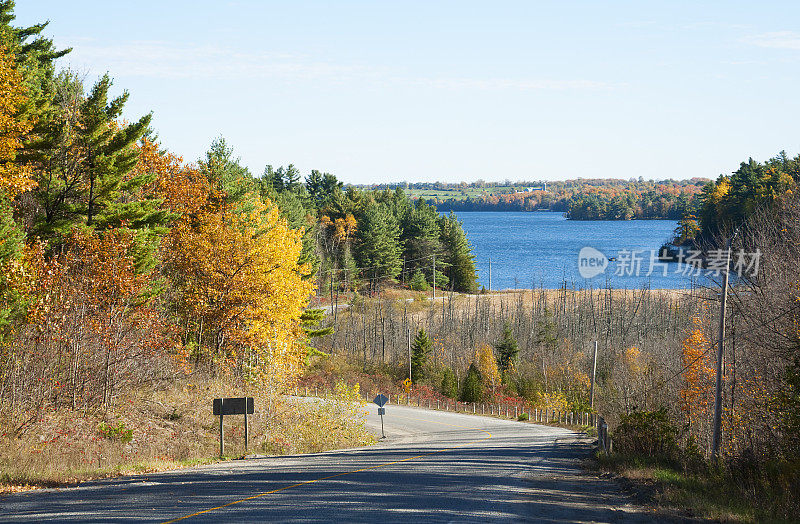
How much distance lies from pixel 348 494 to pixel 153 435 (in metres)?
13.4

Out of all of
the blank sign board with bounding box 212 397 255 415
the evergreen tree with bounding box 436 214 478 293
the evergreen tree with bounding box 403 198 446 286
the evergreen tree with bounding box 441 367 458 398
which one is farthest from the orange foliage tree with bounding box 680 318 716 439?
the evergreen tree with bounding box 436 214 478 293

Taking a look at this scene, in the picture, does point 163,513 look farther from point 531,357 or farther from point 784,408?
point 531,357

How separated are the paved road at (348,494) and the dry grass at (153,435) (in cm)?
166

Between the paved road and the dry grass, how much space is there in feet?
5.45

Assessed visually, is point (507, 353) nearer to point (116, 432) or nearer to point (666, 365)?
point (666, 365)

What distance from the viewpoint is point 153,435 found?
26797 mm

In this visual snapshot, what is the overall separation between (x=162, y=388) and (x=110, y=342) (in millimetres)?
6309

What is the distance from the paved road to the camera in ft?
44.0

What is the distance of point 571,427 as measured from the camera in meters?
51.7

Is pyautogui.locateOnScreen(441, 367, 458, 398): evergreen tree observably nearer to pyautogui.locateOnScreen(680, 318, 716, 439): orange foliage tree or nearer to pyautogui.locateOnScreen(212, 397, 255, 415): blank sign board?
pyautogui.locateOnScreen(680, 318, 716, 439): orange foliage tree

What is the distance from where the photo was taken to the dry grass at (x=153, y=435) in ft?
62.3

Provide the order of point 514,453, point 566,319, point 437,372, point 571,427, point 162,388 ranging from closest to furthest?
point 514,453 < point 162,388 < point 571,427 < point 437,372 < point 566,319

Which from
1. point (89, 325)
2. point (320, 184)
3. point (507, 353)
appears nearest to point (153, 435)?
point (89, 325)

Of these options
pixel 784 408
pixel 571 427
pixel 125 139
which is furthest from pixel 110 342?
pixel 571 427
